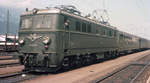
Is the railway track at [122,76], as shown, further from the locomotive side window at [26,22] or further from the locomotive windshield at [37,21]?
the locomotive side window at [26,22]

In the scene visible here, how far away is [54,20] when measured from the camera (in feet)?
40.8

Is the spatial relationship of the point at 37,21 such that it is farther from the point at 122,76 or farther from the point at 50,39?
the point at 122,76

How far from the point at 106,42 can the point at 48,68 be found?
10382 mm

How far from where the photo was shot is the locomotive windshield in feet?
41.3

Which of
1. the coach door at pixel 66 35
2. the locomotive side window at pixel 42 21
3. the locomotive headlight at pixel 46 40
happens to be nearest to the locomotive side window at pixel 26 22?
the locomotive side window at pixel 42 21

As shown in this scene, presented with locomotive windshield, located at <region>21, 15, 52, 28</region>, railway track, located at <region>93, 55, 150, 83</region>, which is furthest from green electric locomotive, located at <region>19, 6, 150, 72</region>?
railway track, located at <region>93, 55, 150, 83</region>

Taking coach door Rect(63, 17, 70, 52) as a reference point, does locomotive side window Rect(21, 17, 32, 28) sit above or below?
above

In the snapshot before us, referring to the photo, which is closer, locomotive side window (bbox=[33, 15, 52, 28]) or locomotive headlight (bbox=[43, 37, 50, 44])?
locomotive headlight (bbox=[43, 37, 50, 44])

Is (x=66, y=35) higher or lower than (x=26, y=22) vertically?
lower

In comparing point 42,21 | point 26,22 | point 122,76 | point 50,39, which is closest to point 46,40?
point 50,39

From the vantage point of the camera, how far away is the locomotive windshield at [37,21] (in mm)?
12602

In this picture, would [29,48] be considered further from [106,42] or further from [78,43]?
[106,42]

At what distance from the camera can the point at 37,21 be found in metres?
12.9

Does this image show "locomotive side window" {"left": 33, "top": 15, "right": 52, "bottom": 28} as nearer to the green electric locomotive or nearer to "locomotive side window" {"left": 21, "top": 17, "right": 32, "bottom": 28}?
the green electric locomotive
